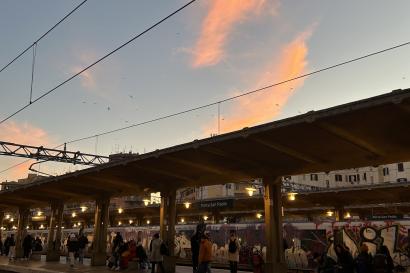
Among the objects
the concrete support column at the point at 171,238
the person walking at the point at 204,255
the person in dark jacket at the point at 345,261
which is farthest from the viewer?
the concrete support column at the point at 171,238

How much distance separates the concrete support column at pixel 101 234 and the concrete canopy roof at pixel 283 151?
291cm

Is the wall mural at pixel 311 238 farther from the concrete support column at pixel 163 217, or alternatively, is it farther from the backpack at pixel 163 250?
the concrete support column at pixel 163 217

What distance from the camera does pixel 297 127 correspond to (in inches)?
460

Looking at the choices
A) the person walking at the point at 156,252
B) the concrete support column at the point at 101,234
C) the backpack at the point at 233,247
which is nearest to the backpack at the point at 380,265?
the backpack at the point at 233,247

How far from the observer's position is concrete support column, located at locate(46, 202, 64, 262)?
27.6 m

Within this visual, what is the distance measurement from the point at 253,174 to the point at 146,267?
9.50 metres

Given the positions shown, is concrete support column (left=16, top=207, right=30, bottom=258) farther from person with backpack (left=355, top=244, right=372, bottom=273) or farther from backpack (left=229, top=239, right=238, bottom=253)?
person with backpack (left=355, top=244, right=372, bottom=273)

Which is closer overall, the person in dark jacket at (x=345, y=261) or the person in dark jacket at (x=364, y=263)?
the person in dark jacket at (x=345, y=261)

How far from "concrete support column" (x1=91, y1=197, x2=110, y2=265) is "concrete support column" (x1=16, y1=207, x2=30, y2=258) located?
34.9ft

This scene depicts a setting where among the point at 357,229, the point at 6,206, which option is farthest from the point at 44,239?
the point at 357,229

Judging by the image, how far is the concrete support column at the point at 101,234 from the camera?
76.4 feet

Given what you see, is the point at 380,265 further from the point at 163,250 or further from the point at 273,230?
the point at 163,250

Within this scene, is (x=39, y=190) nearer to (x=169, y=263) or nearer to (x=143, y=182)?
(x=143, y=182)

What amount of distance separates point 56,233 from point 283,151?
735 inches
